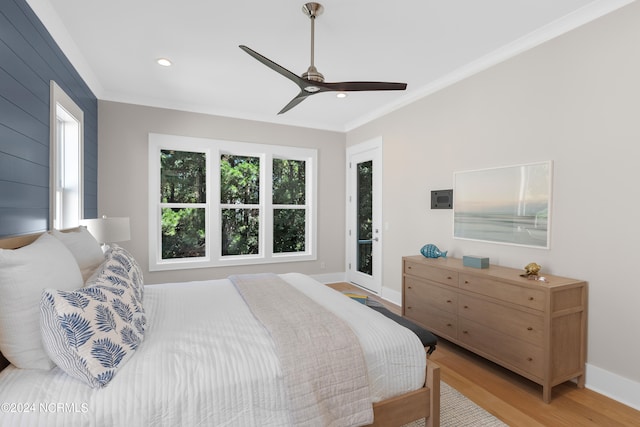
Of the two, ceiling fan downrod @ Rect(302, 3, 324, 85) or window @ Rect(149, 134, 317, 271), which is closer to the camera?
ceiling fan downrod @ Rect(302, 3, 324, 85)

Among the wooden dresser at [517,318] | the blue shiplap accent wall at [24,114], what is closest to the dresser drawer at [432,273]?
the wooden dresser at [517,318]

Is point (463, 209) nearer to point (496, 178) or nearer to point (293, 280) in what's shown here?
point (496, 178)

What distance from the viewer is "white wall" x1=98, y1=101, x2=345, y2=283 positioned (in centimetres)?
393

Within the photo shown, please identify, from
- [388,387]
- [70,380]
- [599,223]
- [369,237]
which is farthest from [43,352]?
[369,237]

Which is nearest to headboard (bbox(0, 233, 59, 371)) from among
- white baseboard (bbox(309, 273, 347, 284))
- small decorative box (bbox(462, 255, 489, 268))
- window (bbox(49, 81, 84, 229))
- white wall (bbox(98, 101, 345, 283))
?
window (bbox(49, 81, 84, 229))

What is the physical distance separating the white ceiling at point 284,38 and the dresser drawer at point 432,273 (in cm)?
198

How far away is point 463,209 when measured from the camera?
3.22 m

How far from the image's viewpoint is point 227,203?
466 cm

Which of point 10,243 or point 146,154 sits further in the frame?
point 146,154

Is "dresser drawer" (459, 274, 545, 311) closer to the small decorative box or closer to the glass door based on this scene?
the small decorative box

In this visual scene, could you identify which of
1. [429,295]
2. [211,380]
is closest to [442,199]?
[429,295]

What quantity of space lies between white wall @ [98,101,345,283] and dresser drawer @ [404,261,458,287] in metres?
2.11

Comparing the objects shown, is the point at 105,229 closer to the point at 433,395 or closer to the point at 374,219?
the point at 433,395

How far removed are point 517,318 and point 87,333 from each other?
8.50ft
